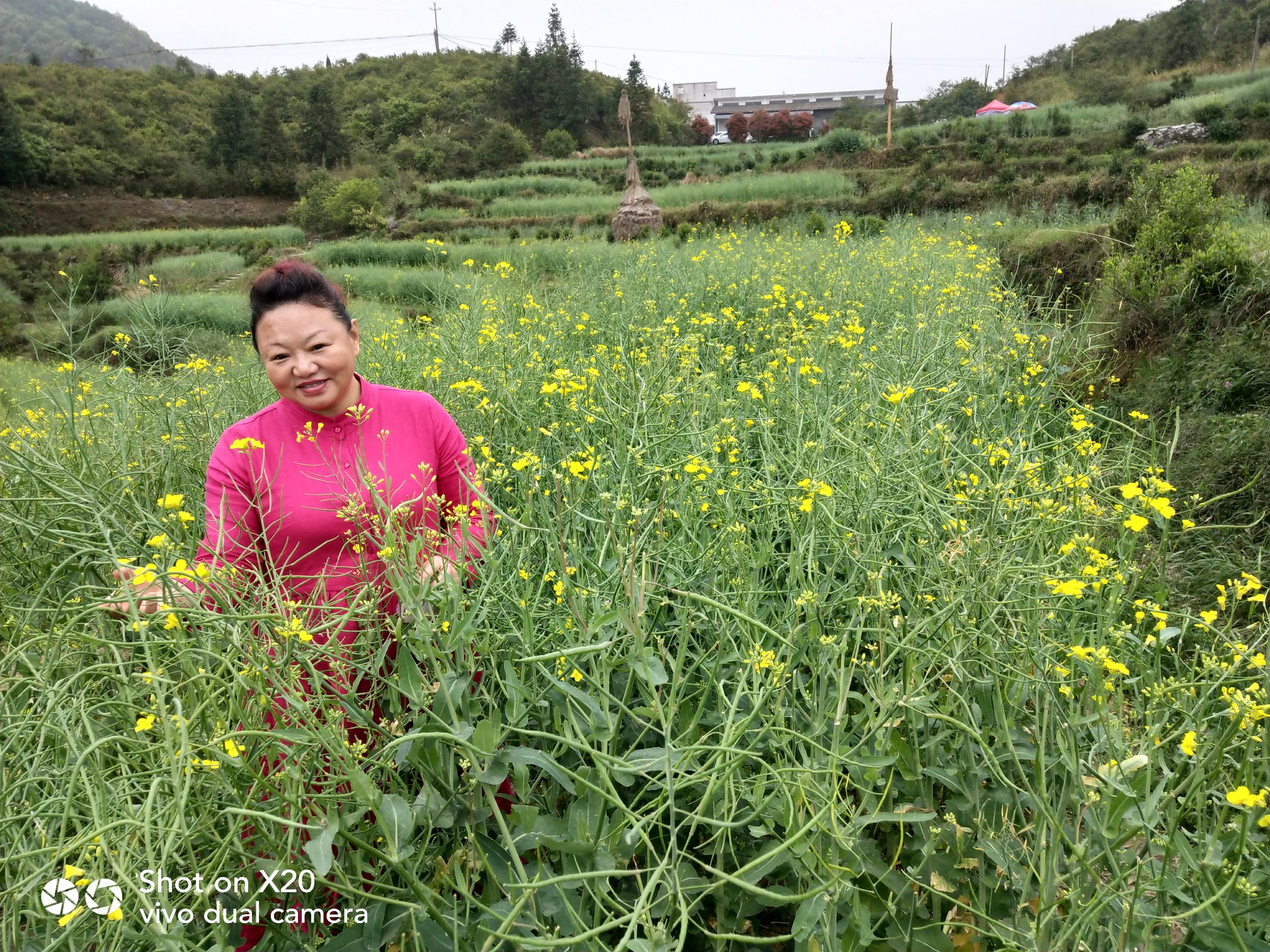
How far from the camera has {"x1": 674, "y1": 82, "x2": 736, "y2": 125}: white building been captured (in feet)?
237

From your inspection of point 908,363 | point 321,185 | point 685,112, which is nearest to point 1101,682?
point 908,363

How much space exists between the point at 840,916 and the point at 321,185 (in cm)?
3148

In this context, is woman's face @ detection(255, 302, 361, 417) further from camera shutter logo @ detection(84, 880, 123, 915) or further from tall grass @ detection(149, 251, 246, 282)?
tall grass @ detection(149, 251, 246, 282)

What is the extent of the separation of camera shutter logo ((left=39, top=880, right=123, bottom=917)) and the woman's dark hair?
1.38m

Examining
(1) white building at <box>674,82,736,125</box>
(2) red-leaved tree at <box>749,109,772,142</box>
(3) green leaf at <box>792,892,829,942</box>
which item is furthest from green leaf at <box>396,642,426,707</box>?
(1) white building at <box>674,82,736,125</box>

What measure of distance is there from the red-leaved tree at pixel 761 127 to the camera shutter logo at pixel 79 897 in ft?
177

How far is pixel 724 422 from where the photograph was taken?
188 cm

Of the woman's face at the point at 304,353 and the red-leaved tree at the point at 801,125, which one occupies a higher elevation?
the red-leaved tree at the point at 801,125

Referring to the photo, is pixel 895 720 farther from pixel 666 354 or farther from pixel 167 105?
pixel 167 105

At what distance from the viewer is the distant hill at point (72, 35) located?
57.7 meters

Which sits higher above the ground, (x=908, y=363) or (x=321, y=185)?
(x=321, y=185)

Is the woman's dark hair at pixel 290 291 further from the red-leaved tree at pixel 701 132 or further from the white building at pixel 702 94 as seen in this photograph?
the white building at pixel 702 94

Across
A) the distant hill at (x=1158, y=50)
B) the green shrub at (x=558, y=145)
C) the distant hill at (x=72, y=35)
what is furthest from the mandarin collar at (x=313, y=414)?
the distant hill at (x=72, y=35)

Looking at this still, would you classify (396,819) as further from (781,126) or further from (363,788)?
(781,126)
